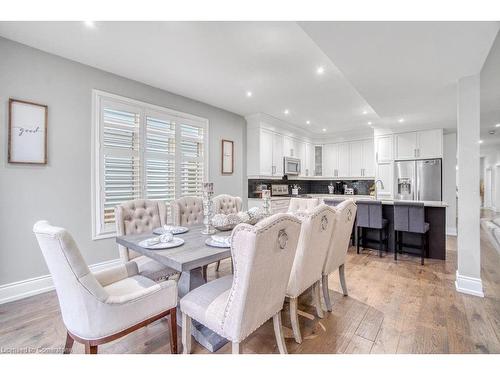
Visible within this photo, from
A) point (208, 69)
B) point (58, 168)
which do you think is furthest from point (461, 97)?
point (58, 168)

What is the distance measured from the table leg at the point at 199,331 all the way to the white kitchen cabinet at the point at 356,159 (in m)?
5.52

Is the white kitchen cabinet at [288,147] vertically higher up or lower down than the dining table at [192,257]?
higher up

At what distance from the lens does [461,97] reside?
8.79 ft

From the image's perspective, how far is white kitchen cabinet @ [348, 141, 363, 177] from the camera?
20.9ft

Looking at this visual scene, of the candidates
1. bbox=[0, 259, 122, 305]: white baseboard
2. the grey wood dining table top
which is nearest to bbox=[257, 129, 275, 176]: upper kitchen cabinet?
the grey wood dining table top

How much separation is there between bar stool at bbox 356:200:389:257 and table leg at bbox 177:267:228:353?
2.93 metres

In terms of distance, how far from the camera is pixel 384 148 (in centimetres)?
552

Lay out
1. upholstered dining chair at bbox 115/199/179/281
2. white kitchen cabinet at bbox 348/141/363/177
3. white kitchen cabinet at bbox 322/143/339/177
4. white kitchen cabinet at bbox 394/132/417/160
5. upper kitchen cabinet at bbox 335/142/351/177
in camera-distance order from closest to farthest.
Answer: upholstered dining chair at bbox 115/199/179/281
white kitchen cabinet at bbox 394/132/417/160
white kitchen cabinet at bbox 348/141/363/177
upper kitchen cabinet at bbox 335/142/351/177
white kitchen cabinet at bbox 322/143/339/177

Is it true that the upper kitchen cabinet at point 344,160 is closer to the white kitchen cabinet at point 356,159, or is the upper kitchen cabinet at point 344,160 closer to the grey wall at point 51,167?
the white kitchen cabinet at point 356,159

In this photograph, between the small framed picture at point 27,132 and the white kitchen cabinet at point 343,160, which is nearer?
the small framed picture at point 27,132

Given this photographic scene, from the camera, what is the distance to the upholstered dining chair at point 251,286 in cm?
118

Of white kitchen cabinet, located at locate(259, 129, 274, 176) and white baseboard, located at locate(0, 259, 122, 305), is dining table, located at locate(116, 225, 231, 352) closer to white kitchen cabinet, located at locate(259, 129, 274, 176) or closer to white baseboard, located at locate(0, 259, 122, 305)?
white baseboard, located at locate(0, 259, 122, 305)

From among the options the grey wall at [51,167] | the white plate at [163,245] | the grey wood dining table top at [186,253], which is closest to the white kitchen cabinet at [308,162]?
the grey wall at [51,167]

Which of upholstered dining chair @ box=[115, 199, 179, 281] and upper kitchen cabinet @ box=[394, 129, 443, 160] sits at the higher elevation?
upper kitchen cabinet @ box=[394, 129, 443, 160]
